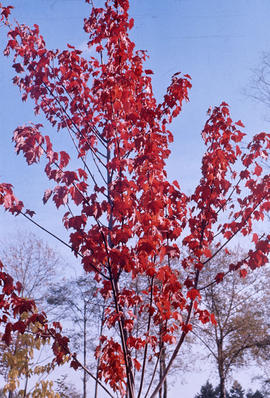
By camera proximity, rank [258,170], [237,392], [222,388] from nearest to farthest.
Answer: [258,170]
[222,388]
[237,392]

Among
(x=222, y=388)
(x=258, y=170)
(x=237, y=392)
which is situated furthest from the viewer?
(x=237, y=392)

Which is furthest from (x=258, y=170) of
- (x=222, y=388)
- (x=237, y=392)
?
(x=237, y=392)

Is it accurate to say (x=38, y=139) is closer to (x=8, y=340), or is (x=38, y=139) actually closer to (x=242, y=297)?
(x=8, y=340)

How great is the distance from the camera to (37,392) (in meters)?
6.93

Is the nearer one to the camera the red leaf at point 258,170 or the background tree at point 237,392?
the red leaf at point 258,170

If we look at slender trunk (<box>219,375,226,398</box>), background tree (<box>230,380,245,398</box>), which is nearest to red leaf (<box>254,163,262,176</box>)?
slender trunk (<box>219,375,226,398</box>)

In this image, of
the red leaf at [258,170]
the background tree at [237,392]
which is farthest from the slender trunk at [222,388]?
the background tree at [237,392]

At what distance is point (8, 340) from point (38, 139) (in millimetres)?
2652

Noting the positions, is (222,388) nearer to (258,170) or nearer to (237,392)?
(258,170)

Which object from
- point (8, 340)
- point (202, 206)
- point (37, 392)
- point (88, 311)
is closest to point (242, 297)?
point (88, 311)

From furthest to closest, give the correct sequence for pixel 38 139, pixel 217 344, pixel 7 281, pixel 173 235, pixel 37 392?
pixel 217 344 → pixel 37 392 → pixel 173 235 → pixel 7 281 → pixel 38 139

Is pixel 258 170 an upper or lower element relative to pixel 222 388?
upper

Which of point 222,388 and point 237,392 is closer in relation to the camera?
point 222,388

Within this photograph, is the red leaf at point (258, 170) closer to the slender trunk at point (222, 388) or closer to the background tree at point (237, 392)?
the slender trunk at point (222, 388)
